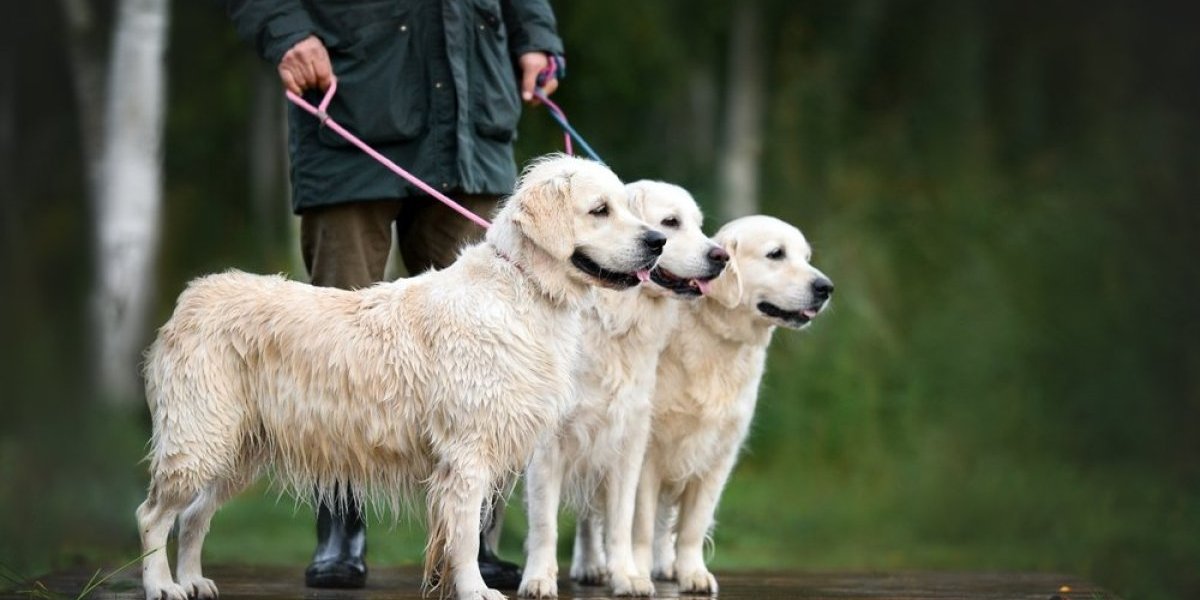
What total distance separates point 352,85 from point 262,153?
41.2 feet

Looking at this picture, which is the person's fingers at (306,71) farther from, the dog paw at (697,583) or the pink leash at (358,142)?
the dog paw at (697,583)

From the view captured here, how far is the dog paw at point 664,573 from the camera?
5.88 m

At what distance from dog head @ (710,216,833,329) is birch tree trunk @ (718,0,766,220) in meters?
6.63

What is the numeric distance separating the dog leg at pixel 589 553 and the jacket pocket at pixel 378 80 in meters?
1.49

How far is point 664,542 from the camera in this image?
5.97 meters

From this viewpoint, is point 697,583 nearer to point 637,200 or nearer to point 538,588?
point 538,588

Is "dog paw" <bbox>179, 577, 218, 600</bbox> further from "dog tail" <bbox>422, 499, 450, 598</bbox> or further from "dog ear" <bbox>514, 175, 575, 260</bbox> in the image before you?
"dog ear" <bbox>514, 175, 575, 260</bbox>

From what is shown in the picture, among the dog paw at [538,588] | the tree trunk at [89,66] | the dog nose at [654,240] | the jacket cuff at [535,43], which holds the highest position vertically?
the tree trunk at [89,66]

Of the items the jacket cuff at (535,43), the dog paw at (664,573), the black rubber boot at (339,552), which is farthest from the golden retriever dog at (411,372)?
the dog paw at (664,573)

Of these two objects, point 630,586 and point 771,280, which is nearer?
point 630,586

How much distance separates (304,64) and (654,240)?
1413mm

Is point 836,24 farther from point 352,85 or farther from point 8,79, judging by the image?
point 352,85

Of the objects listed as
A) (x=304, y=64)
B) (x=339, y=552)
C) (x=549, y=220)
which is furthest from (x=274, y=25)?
(x=339, y=552)

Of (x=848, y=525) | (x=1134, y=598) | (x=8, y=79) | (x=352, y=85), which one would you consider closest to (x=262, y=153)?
(x=8, y=79)
